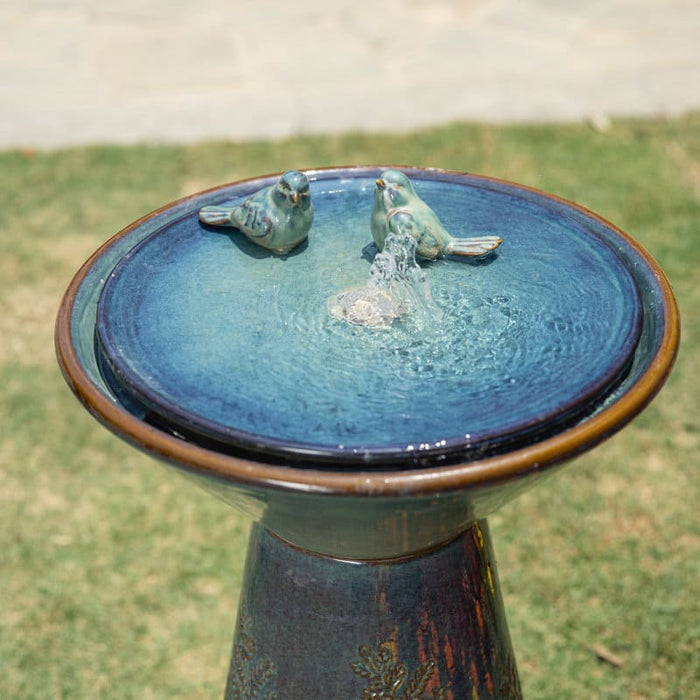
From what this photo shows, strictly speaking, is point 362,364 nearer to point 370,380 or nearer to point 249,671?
point 370,380

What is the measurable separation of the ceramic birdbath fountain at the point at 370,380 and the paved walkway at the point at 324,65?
3579mm

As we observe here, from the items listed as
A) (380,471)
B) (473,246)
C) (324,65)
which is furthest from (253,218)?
(324,65)

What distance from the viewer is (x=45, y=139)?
5.39 metres

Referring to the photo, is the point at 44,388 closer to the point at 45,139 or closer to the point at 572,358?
the point at 45,139

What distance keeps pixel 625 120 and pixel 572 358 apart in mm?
4197

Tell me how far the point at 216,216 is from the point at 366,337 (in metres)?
0.48

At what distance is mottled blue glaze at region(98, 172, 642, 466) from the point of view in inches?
56.9

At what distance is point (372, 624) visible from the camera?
1742mm

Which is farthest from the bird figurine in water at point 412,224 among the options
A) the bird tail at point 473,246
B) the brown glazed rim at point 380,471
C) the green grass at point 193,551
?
the green grass at point 193,551

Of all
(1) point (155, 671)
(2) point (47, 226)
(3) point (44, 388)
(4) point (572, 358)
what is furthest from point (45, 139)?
(4) point (572, 358)

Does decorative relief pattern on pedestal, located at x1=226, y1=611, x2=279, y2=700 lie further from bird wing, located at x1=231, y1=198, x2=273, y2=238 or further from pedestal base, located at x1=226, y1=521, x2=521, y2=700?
bird wing, located at x1=231, y1=198, x2=273, y2=238

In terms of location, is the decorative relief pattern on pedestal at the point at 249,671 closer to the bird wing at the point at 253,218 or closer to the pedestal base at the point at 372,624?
the pedestal base at the point at 372,624

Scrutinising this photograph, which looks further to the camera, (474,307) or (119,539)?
(119,539)

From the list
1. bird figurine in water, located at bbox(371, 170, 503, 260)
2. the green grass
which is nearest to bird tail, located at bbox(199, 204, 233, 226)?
bird figurine in water, located at bbox(371, 170, 503, 260)
